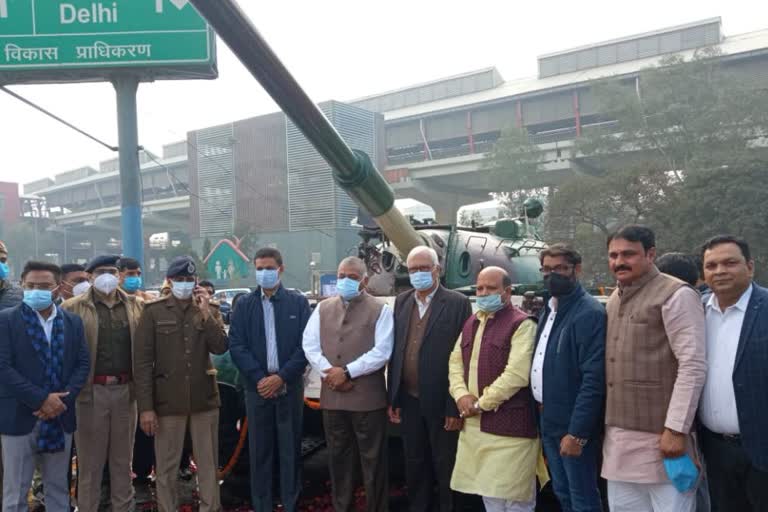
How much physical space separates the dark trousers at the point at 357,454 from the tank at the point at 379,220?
2.17m

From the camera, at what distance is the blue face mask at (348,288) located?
199 inches

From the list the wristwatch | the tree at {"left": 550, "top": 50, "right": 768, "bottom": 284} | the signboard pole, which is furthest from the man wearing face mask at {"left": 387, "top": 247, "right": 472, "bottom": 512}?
the tree at {"left": 550, "top": 50, "right": 768, "bottom": 284}

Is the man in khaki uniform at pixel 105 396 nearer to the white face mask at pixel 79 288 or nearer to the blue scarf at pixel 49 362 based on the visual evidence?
the blue scarf at pixel 49 362

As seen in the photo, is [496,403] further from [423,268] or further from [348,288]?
[348,288]

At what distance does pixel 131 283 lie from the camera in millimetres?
6223

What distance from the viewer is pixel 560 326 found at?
4.12m

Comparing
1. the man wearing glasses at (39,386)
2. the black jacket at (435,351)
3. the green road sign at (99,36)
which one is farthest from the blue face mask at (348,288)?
the green road sign at (99,36)

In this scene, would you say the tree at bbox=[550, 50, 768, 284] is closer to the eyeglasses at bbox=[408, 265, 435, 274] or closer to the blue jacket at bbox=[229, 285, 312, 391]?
the eyeglasses at bbox=[408, 265, 435, 274]

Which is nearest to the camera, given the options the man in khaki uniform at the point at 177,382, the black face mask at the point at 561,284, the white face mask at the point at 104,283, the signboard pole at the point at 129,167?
the black face mask at the point at 561,284

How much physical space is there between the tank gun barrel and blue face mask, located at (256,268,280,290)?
111cm

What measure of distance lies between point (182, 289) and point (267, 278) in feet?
1.99

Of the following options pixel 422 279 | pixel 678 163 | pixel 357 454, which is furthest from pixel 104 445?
pixel 678 163

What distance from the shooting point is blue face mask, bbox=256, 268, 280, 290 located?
5.28m

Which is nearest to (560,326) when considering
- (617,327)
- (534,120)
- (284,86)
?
(617,327)
